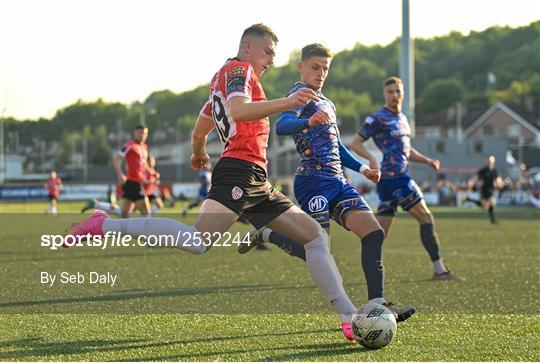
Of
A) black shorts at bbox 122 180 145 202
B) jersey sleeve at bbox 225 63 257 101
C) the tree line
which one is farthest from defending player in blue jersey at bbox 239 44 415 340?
the tree line

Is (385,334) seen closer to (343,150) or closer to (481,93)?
(343,150)

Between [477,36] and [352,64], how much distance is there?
51.8 m

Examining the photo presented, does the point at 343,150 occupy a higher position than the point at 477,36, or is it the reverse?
the point at 477,36

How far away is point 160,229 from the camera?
5730mm

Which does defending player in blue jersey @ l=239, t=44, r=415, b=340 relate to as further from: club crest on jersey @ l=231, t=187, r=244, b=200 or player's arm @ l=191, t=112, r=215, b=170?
club crest on jersey @ l=231, t=187, r=244, b=200

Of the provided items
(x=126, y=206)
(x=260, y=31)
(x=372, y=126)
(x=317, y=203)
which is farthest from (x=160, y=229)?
(x=126, y=206)

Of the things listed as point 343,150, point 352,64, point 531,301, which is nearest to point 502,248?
point 531,301

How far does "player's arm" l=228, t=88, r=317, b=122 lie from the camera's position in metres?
5.33

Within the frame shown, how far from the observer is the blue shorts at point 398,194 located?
10273mm

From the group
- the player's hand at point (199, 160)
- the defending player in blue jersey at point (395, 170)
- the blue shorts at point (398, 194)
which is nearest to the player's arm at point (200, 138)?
the player's hand at point (199, 160)

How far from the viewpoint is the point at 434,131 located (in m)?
133

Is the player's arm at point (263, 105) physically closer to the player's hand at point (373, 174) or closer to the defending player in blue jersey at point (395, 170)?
the player's hand at point (373, 174)

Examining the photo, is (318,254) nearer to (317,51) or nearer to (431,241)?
(317,51)

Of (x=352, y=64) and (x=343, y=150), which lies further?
(x=352, y=64)
